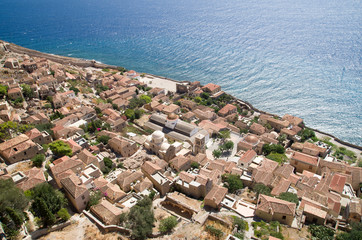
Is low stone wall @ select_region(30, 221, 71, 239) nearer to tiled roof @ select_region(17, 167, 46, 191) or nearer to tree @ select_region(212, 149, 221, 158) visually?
tiled roof @ select_region(17, 167, 46, 191)

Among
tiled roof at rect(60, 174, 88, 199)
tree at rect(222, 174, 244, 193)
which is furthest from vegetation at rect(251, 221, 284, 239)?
tiled roof at rect(60, 174, 88, 199)

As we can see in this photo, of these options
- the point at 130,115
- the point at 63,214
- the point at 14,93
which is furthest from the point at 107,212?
the point at 14,93

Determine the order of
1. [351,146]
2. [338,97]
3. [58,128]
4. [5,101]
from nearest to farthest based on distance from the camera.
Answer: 1. [58,128]
2. [5,101]
3. [351,146]
4. [338,97]

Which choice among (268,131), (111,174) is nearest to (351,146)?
(268,131)

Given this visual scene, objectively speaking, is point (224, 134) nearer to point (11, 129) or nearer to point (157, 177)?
point (157, 177)

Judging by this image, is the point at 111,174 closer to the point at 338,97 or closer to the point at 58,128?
the point at 58,128

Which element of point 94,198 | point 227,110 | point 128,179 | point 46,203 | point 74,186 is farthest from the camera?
point 227,110
